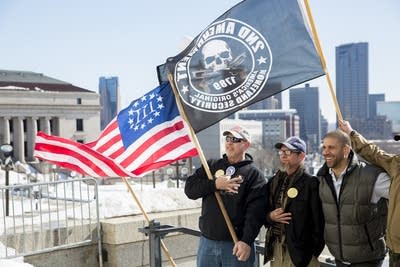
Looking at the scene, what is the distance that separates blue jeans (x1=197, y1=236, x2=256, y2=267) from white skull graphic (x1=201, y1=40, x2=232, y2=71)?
1.58 metres

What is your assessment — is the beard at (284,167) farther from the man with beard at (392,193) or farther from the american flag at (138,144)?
the american flag at (138,144)

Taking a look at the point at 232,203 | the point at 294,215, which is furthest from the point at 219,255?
the point at 294,215

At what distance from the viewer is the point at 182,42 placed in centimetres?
504

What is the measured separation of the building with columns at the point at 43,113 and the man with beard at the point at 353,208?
91.3 metres

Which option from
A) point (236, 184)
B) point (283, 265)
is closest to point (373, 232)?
point (283, 265)

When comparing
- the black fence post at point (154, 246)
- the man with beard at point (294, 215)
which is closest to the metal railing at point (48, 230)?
the black fence post at point (154, 246)

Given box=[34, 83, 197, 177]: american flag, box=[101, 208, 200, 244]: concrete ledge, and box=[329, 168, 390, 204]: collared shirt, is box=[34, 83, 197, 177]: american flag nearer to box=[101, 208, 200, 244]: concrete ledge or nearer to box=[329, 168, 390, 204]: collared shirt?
box=[101, 208, 200, 244]: concrete ledge

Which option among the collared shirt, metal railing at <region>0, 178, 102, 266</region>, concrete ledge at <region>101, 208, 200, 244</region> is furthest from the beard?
metal railing at <region>0, 178, 102, 266</region>

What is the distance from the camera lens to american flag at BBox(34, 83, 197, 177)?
5.12 meters

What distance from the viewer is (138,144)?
5.28 m

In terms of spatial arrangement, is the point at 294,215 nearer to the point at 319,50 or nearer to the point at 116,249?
the point at 319,50

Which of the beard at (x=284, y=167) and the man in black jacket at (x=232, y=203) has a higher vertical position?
the beard at (x=284, y=167)

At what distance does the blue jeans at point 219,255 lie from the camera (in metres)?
4.28

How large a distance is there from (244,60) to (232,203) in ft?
4.32
